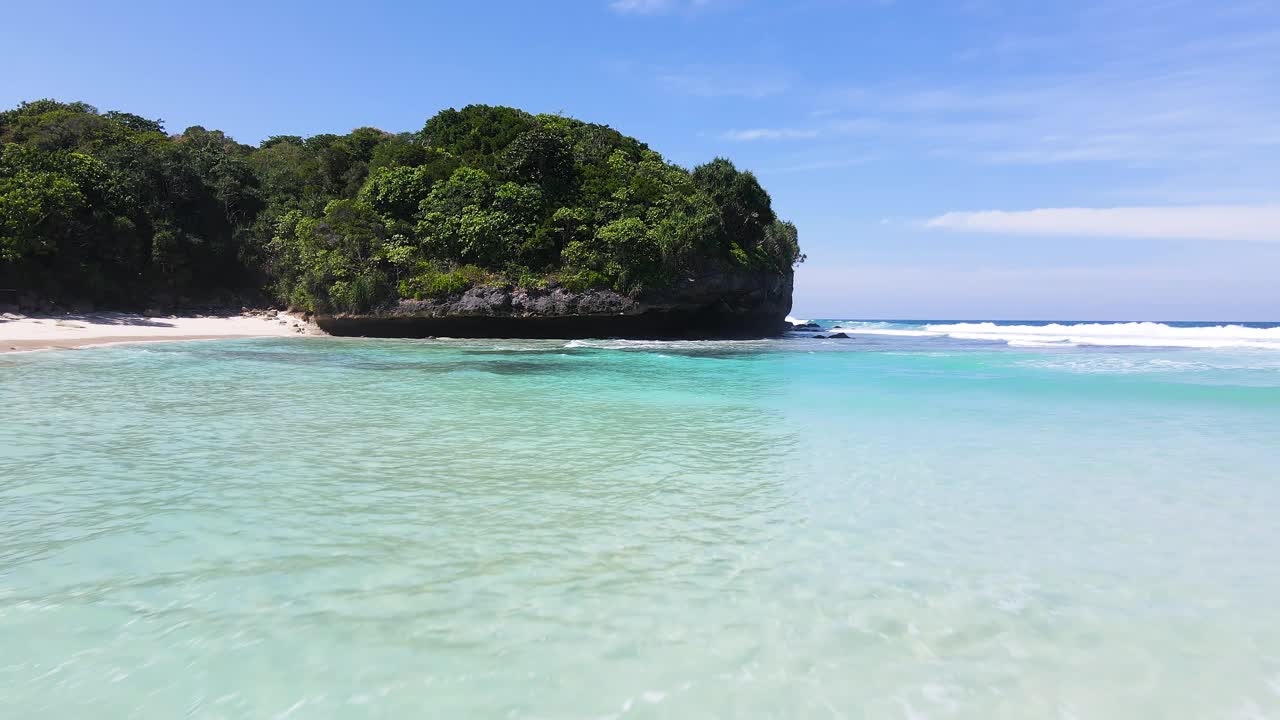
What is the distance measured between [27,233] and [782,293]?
130ft

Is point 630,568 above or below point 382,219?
below

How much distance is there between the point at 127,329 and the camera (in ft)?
101

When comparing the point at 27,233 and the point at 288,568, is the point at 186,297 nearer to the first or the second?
the point at 27,233

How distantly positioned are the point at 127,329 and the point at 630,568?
A: 35524mm

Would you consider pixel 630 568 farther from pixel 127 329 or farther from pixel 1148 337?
pixel 1148 337

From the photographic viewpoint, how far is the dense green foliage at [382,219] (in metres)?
32.8

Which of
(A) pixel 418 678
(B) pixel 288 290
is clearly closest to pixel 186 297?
(B) pixel 288 290

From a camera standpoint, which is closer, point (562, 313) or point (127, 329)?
point (127, 329)

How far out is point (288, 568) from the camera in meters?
3.96

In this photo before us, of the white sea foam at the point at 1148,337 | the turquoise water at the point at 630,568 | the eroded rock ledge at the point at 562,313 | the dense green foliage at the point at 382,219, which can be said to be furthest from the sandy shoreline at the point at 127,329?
the white sea foam at the point at 1148,337

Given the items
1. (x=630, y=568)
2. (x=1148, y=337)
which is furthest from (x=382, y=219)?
(x=1148, y=337)

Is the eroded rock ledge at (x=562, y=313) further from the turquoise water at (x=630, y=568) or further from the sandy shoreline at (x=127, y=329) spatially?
the turquoise water at (x=630, y=568)

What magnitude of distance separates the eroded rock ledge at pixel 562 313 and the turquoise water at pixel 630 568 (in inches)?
934

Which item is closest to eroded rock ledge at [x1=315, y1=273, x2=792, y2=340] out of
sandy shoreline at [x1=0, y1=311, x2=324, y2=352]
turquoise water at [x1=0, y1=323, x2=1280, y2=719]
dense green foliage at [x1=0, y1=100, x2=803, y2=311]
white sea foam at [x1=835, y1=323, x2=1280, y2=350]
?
dense green foliage at [x1=0, y1=100, x2=803, y2=311]
